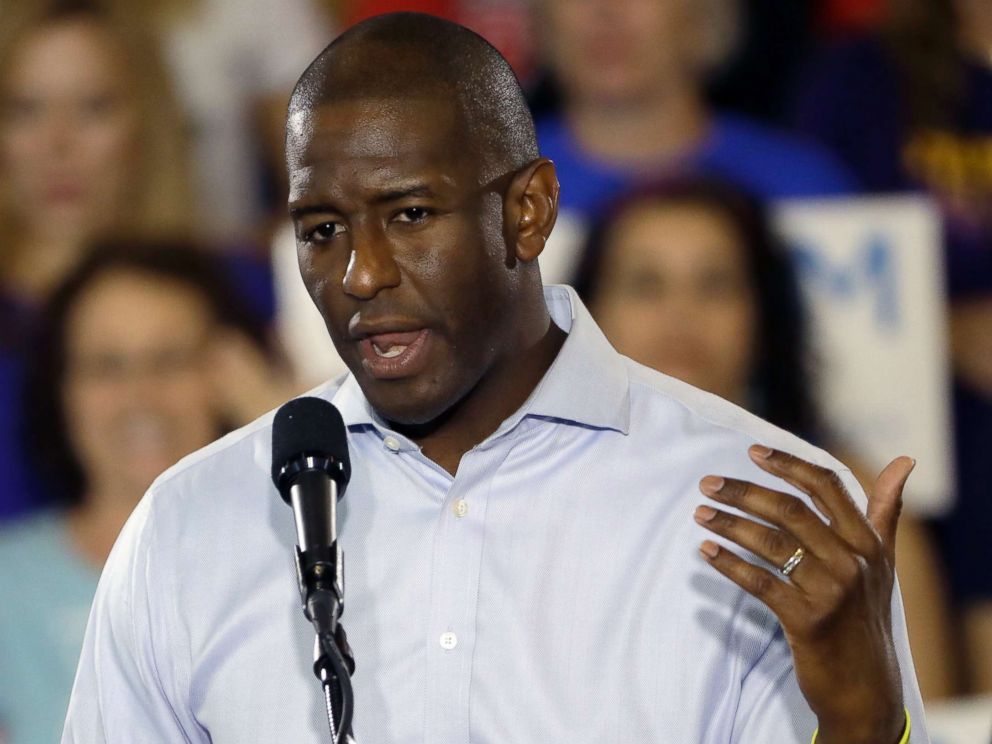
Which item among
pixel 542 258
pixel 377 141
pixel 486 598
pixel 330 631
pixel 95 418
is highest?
pixel 377 141

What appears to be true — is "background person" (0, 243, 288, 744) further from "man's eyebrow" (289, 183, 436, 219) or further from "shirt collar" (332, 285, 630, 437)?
"man's eyebrow" (289, 183, 436, 219)

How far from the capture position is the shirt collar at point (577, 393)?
6.13 ft

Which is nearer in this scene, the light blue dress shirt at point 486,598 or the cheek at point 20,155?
the light blue dress shirt at point 486,598

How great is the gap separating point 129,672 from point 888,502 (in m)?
0.90

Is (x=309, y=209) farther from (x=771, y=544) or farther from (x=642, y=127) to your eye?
(x=642, y=127)

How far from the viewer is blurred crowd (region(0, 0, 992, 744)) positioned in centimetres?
406

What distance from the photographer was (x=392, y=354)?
1.76m

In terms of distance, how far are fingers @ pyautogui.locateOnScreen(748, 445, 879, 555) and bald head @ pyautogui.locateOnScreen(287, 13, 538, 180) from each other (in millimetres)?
556

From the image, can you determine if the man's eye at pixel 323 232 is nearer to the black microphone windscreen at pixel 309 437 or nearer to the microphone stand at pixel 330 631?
the black microphone windscreen at pixel 309 437

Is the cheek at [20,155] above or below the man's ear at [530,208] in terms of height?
above

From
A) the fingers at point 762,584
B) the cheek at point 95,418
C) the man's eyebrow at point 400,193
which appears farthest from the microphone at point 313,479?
the cheek at point 95,418

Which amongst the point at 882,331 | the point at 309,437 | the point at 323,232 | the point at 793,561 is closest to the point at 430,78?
the point at 323,232

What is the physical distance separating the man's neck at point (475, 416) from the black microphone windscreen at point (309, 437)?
1.11 ft

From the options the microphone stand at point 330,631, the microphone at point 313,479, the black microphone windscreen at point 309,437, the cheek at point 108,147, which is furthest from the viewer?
the cheek at point 108,147
